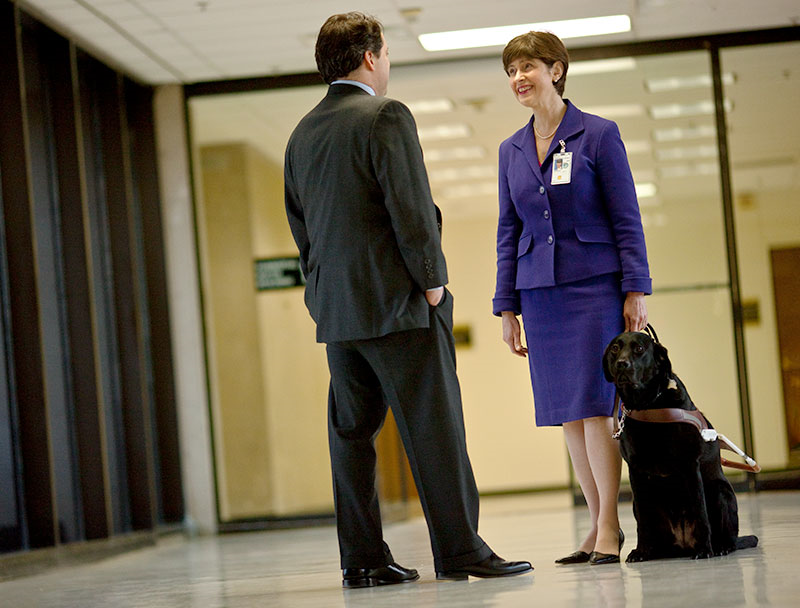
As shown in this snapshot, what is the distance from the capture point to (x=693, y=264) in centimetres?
733

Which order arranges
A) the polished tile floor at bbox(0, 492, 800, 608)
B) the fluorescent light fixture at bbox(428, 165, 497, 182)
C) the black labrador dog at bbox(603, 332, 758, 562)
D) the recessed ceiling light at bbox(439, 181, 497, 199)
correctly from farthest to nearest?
the recessed ceiling light at bbox(439, 181, 497, 199) → the fluorescent light fixture at bbox(428, 165, 497, 182) → the black labrador dog at bbox(603, 332, 758, 562) → the polished tile floor at bbox(0, 492, 800, 608)

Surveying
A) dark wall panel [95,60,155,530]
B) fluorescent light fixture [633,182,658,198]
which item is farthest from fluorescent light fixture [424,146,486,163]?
dark wall panel [95,60,155,530]

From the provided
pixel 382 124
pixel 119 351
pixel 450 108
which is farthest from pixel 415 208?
pixel 450 108

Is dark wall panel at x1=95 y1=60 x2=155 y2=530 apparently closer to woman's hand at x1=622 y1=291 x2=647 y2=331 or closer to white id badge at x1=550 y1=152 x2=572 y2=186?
white id badge at x1=550 y1=152 x2=572 y2=186

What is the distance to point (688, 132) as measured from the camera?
745 centimetres

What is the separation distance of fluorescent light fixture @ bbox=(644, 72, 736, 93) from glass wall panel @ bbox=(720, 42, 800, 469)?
0.10 feet

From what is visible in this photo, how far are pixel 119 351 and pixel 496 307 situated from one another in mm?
4250

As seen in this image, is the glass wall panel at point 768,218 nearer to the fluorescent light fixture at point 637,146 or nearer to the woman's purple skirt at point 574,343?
the fluorescent light fixture at point 637,146

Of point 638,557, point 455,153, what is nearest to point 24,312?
point 638,557

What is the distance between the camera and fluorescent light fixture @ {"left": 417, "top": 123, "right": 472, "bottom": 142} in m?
9.07

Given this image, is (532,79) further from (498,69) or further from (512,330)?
(498,69)

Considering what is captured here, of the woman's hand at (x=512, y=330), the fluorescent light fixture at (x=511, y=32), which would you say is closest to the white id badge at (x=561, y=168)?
the woman's hand at (x=512, y=330)

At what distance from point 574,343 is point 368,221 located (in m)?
0.77

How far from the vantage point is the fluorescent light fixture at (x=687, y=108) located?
7.36m
